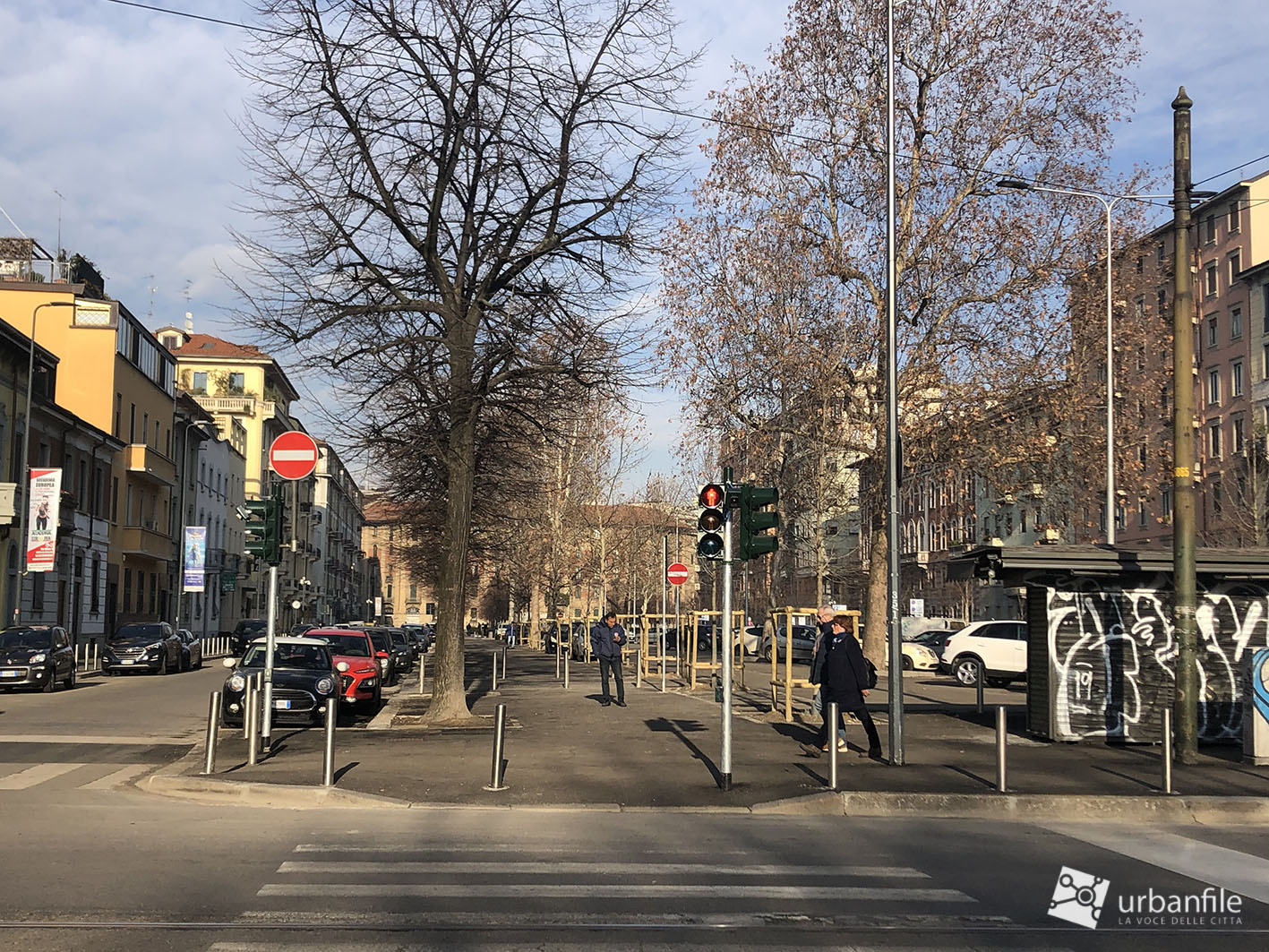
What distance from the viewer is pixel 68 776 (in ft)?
47.7

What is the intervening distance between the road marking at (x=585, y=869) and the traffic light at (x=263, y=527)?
7.02 metres

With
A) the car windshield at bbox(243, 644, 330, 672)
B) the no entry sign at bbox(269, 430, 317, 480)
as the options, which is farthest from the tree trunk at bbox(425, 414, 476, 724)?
the no entry sign at bbox(269, 430, 317, 480)

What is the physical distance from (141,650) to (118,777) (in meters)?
25.9

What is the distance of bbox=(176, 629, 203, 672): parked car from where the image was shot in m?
42.5

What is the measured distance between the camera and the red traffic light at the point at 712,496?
13.2 m

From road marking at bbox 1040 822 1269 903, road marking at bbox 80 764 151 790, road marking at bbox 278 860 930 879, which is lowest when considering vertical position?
road marking at bbox 80 764 151 790

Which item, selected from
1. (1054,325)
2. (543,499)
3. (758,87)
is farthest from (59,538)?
(1054,325)

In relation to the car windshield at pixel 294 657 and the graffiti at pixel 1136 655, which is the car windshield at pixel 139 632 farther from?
the graffiti at pixel 1136 655

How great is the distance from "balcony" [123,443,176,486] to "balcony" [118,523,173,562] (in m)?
2.48

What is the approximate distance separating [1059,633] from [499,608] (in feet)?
452

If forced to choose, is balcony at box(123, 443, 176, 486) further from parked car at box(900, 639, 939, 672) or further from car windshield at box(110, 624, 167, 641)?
parked car at box(900, 639, 939, 672)

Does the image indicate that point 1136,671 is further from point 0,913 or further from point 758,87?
Result: point 758,87

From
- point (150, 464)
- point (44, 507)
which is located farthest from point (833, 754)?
point (150, 464)

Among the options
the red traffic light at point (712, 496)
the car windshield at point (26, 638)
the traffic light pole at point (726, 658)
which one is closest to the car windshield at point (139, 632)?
the car windshield at point (26, 638)
